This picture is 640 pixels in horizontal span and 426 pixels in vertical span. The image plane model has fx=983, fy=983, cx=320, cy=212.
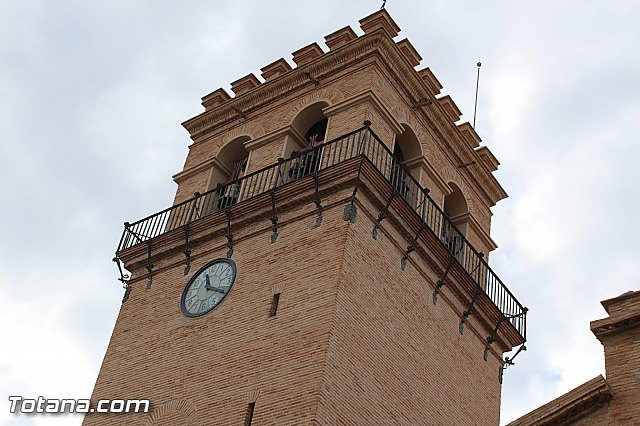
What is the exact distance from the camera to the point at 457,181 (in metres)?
21.6

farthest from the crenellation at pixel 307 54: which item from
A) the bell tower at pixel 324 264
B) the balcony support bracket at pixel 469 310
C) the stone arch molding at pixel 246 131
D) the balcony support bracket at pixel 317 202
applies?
the balcony support bracket at pixel 469 310

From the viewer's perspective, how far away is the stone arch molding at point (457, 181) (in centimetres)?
2116

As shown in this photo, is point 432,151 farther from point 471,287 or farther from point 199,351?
point 199,351

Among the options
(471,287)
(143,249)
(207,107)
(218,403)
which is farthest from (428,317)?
(207,107)

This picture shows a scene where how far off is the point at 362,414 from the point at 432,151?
24.4ft

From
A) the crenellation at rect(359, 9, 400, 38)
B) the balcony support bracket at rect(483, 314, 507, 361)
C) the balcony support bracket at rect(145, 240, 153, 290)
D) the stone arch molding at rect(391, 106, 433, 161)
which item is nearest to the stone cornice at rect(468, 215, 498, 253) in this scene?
the stone arch molding at rect(391, 106, 433, 161)

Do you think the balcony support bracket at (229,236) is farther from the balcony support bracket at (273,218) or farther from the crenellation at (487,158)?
the crenellation at (487,158)

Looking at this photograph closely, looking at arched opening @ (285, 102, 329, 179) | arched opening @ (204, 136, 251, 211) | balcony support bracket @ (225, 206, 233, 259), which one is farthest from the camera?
arched opening @ (204, 136, 251, 211)

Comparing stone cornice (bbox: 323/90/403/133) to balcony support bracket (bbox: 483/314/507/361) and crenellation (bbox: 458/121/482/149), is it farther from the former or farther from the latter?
balcony support bracket (bbox: 483/314/507/361)

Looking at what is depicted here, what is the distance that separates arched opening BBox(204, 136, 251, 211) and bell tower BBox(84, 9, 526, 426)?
3cm

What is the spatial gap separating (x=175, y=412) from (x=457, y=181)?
28.3 feet

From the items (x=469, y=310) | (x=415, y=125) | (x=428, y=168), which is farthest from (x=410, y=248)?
A: (x=415, y=125)

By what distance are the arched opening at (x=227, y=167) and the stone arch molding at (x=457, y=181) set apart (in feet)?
14.0

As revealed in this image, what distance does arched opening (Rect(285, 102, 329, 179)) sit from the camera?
1919 centimetres
